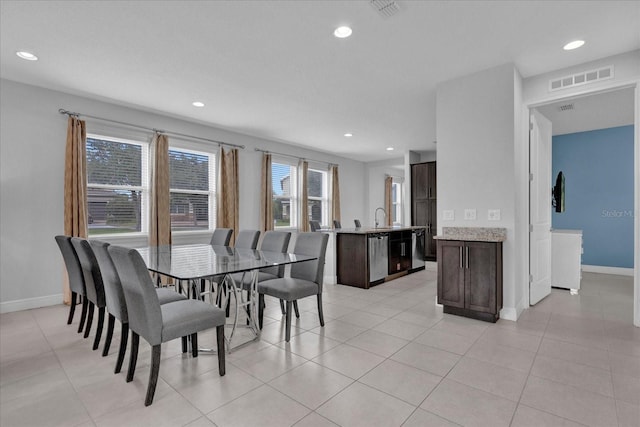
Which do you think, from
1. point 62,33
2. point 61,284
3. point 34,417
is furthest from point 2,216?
point 34,417

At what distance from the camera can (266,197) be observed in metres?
6.39

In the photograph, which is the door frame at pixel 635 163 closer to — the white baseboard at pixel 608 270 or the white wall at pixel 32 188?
the white baseboard at pixel 608 270

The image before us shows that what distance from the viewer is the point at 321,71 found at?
350 cm

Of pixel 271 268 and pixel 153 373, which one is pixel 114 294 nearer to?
pixel 153 373

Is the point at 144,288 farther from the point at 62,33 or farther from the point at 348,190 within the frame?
the point at 348,190

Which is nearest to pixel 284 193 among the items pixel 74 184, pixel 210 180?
pixel 210 180

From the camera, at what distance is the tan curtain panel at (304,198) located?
7340 millimetres

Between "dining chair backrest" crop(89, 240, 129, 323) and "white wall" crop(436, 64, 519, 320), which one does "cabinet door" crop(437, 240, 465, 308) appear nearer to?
"white wall" crop(436, 64, 519, 320)

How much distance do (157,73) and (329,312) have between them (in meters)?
3.29

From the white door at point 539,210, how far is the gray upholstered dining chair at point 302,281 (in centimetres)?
260

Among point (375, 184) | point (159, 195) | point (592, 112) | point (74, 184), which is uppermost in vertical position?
point (592, 112)

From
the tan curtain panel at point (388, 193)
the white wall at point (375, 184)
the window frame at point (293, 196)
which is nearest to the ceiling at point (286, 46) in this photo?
the window frame at point (293, 196)

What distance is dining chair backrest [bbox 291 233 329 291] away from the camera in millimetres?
3170

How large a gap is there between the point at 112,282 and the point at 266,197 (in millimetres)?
4234
